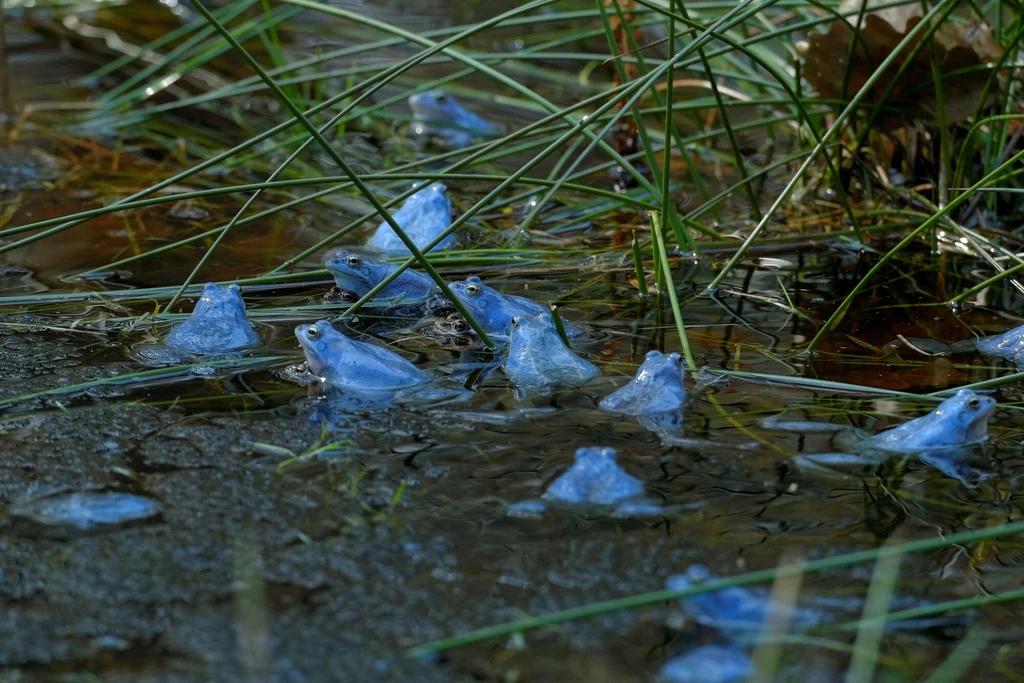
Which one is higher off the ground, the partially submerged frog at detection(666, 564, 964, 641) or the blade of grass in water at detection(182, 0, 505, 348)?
the blade of grass in water at detection(182, 0, 505, 348)

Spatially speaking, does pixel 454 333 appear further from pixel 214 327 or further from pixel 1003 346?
pixel 1003 346

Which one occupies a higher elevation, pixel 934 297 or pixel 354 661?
pixel 354 661

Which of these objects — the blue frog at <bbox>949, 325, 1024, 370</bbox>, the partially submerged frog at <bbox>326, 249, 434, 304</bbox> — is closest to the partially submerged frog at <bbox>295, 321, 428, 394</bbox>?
the partially submerged frog at <bbox>326, 249, 434, 304</bbox>

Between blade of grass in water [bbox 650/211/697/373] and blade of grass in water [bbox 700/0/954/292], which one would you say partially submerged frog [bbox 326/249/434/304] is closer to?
blade of grass in water [bbox 650/211/697/373]

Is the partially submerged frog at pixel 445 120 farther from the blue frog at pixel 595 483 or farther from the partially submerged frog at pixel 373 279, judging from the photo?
the blue frog at pixel 595 483

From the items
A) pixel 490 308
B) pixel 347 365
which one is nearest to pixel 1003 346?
pixel 490 308

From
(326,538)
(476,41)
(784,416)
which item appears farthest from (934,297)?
(476,41)

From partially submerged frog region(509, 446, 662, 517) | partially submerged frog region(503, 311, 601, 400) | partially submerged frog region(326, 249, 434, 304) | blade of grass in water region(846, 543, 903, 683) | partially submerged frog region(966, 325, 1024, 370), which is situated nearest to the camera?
blade of grass in water region(846, 543, 903, 683)

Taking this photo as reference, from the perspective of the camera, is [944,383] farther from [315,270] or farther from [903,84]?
[315,270]
